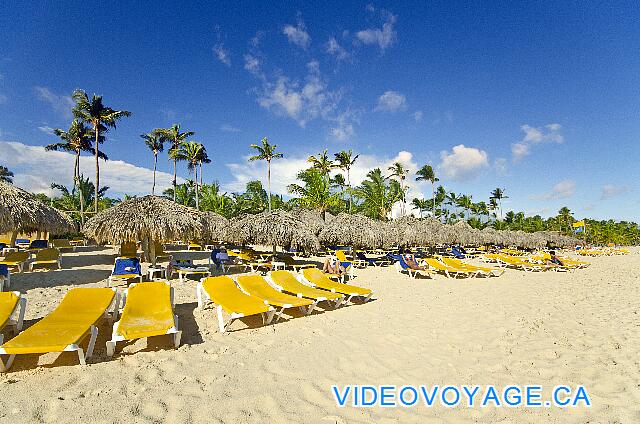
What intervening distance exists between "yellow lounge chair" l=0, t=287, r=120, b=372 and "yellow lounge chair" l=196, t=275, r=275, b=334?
1409 mm

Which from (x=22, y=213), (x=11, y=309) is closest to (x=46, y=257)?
(x=22, y=213)

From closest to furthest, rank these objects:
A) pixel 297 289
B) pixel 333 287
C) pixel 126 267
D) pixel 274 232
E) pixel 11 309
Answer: pixel 11 309 → pixel 297 289 → pixel 333 287 → pixel 126 267 → pixel 274 232

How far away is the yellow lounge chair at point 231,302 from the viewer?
4.29m

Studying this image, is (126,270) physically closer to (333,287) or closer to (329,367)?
(333,287)

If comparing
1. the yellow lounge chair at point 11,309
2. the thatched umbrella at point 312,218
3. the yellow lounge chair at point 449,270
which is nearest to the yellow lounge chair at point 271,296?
the yellow lounge chair at point 11,309

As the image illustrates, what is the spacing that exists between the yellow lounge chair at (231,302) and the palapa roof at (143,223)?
15.2 ft

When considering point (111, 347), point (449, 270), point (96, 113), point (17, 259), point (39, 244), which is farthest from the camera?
point (96, 113)

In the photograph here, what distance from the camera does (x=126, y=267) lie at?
7.85 meters

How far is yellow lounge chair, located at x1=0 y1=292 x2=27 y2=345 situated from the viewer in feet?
11.5

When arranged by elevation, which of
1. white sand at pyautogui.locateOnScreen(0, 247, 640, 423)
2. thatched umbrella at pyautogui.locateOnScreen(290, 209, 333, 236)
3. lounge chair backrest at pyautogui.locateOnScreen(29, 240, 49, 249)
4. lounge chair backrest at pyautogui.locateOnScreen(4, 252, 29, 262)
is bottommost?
white sand at pyautogui.locateOnScreen(0, 247, 640, 423)

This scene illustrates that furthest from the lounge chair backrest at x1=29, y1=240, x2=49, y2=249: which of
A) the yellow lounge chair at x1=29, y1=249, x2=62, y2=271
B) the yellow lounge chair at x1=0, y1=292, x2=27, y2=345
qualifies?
the yellow lounge chair at x1=0, y1=292, x2=27, y2=345

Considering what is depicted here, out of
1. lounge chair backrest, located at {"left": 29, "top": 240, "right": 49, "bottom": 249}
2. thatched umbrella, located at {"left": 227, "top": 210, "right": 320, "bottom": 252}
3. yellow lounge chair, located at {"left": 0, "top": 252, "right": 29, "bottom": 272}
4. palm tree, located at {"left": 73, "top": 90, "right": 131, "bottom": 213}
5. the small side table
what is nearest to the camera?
the small side table

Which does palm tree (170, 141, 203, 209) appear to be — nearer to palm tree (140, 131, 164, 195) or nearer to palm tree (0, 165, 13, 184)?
palm tree (140, 131, 164, 195)

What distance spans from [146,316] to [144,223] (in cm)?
601
